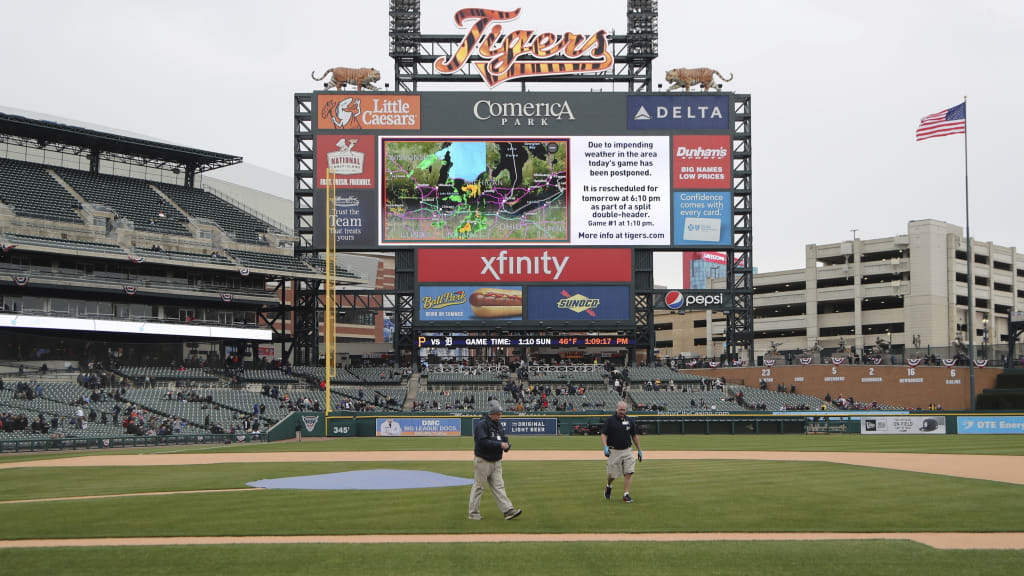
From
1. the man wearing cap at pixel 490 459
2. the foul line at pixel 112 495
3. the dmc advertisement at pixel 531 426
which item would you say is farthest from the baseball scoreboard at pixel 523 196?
the man wearing cap at pixel 490 459

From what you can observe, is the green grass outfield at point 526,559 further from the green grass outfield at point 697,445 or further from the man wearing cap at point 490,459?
the green grass outfield at point 697,445

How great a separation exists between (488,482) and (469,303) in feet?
157

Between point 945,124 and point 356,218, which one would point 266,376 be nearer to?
point 356,218

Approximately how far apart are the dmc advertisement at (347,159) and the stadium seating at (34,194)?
51.0ft

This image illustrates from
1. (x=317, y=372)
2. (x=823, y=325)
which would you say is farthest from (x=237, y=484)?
(x=823, y=325)

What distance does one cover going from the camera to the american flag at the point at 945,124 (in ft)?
149

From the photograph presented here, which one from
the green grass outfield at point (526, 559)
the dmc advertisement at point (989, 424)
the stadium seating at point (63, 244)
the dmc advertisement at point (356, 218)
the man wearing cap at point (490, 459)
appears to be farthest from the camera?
the dmc advertisement at point (356, 218)

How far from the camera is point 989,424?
42062mm

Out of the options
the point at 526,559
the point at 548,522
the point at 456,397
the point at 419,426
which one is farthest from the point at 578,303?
the point at 526,559

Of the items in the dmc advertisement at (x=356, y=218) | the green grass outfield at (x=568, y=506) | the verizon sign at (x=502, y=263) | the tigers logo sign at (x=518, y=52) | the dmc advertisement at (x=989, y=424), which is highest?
the tigers logo sign at (x=518, y=52)

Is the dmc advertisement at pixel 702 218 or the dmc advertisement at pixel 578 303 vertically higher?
the dmc advertisement at pixel 702 218

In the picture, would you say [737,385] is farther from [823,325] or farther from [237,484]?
[237,484]

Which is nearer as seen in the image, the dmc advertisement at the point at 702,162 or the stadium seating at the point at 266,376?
the stadium seating at the point at 266,376

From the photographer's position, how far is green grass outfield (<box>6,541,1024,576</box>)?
1015 centimetres
